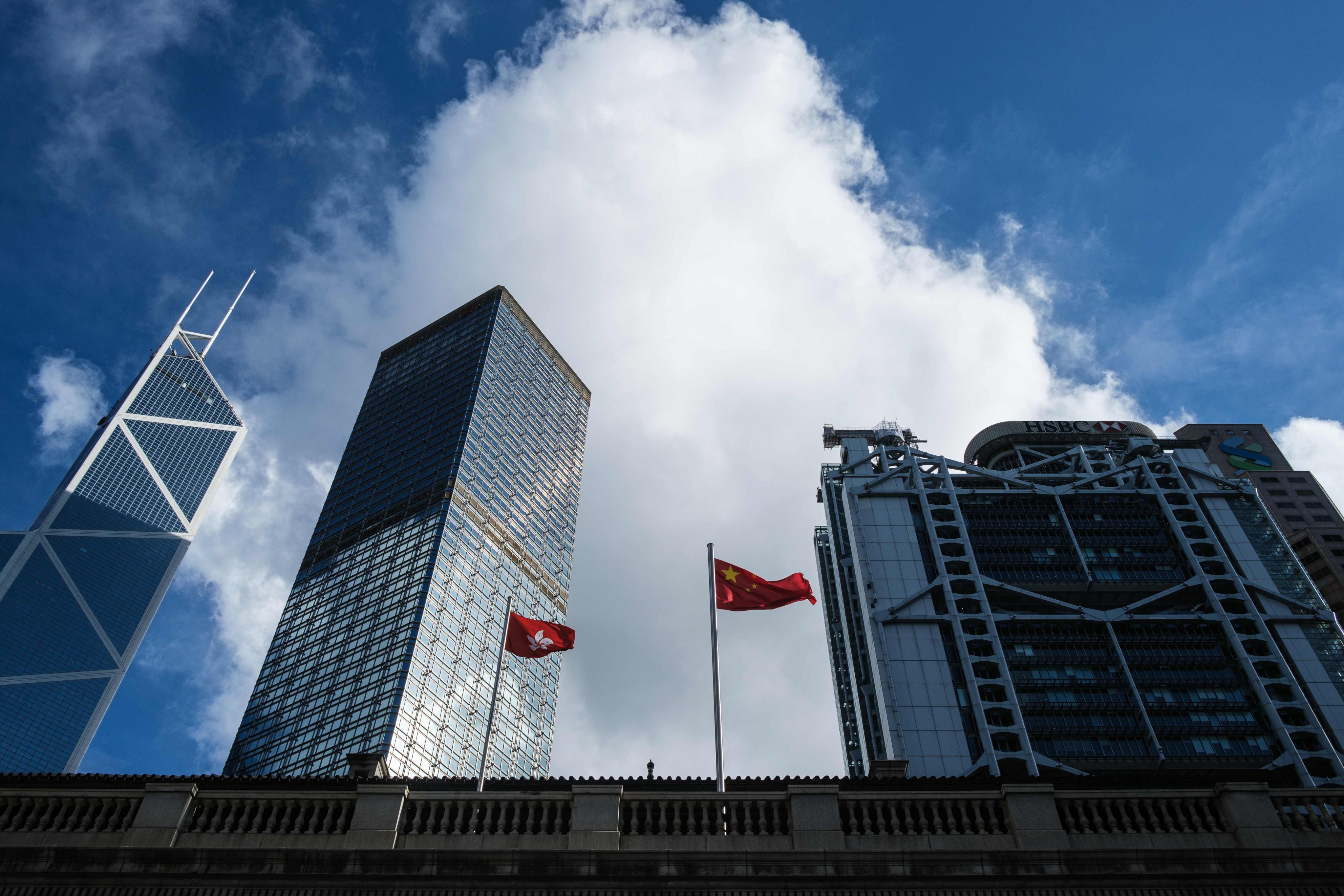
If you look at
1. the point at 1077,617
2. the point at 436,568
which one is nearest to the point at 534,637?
the point at 1077,617

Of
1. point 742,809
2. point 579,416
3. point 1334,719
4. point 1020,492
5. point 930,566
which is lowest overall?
point 742,809

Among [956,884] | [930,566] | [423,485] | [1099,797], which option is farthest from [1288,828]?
[423,485]

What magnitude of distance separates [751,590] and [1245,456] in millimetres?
170196

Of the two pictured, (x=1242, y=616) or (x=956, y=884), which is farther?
(x=1242, y=616)

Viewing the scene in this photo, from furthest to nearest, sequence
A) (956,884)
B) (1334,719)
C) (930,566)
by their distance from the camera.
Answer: (930,566) → (1334,719) → (956,884)

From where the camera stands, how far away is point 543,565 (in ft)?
506

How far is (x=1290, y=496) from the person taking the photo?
164 meters

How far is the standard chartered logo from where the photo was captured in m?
167

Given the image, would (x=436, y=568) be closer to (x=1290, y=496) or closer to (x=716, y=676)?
(x=716, y=676)

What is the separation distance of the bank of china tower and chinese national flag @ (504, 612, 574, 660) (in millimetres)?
67904

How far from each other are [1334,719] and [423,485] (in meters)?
115

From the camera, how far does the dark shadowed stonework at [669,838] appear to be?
17.1m

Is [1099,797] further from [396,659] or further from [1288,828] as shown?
[396,659]

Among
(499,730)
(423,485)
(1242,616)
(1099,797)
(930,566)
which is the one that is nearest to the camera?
(1099,797)
